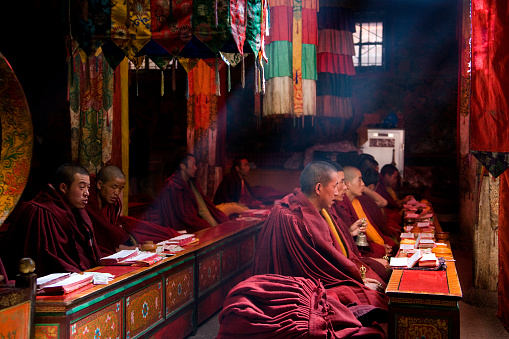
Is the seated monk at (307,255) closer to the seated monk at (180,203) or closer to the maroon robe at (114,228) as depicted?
the maroon robe at (114,228)

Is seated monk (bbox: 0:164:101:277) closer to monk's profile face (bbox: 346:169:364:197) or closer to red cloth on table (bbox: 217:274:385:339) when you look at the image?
red cloth on table (bbox: 217:274:385:339)

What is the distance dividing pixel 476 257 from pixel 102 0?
4353mm

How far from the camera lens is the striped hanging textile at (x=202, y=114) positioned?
24.5 ft

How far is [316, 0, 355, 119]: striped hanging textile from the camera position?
744cm

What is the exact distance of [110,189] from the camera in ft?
14.1

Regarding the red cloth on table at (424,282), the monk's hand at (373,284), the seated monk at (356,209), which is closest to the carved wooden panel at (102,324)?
the red cloth on table at (424,282)

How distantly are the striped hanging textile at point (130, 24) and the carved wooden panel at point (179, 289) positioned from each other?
1752mm

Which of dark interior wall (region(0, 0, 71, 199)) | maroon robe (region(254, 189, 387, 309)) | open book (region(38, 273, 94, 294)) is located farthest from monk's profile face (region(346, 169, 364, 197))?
dark interior wall (region(0, 0, 71, 199))

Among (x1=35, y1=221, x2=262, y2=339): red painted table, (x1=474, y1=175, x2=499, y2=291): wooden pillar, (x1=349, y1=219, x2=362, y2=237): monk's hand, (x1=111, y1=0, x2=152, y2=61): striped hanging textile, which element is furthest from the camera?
(x1=474, y1=175, x2=499, y2=291): wooden pillar

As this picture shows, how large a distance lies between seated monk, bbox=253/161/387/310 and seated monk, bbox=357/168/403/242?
7.09ft

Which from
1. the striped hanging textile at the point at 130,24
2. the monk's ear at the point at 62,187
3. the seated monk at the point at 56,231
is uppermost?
the striped hanging textile at the point at 130,24

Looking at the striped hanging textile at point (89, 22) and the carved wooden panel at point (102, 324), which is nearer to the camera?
the carved wooden panel at point (102, 324)

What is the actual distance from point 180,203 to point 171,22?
108 inches

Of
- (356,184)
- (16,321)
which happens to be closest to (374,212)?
(356,184)
